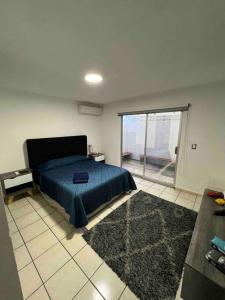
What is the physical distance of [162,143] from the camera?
12.4 feet

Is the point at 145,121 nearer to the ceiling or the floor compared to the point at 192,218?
nearer to the ceiling

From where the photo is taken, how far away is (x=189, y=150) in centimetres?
291

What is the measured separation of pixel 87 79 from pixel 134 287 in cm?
282

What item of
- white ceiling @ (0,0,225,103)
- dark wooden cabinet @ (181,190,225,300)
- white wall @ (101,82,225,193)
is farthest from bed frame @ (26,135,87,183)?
dark wooden cabinet @ (181,190,225,300)

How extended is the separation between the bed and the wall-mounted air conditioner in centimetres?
84

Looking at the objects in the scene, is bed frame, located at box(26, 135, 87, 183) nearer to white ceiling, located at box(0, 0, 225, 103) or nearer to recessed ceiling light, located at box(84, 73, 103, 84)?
white ceiling, located at box(0, 0, 225, 103)

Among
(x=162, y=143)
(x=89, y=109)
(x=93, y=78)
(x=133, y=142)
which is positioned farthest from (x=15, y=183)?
(x=162, y=143)

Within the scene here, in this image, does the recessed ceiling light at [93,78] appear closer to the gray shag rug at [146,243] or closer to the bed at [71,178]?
the bed at [71,178]

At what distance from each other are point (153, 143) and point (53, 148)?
2864mm

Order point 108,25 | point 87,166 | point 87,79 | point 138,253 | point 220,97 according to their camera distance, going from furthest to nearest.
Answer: point 87,166 → point 220,97 → point 87,79 → point 138,253 → point 108,25

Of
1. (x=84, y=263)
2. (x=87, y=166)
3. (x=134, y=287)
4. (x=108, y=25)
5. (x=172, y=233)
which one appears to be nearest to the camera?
(x=108, y=25)

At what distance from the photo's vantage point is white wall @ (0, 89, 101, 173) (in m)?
2.73

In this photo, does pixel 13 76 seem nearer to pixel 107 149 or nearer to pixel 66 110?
pixel 66 110

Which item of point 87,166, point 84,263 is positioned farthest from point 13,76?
point 84,263
